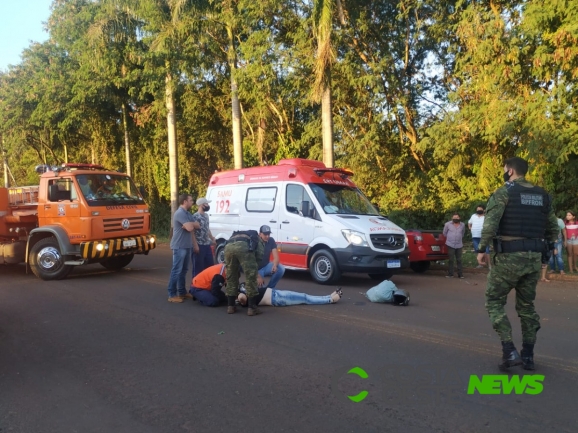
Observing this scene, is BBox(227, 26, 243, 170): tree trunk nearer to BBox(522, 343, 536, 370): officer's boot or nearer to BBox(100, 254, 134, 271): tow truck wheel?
BBox(100, 254, 134, 271): tow truck wheel

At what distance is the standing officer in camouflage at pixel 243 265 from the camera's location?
25.1 ft

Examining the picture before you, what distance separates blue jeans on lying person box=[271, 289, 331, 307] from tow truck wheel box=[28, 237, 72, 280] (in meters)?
5.76

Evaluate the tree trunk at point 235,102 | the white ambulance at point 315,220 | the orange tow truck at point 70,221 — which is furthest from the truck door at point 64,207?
the tree trunk at point 235,102

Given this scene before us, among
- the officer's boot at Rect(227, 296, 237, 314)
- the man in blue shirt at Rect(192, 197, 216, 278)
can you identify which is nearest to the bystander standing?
the man in blue shirt at Rect(192, 197, 216, 278)

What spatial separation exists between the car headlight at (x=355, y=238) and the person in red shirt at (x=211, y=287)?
2.89 m

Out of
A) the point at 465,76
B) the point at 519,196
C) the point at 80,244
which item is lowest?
the point at 80,244

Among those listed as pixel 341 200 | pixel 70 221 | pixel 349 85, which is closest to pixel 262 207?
pixel 341 200

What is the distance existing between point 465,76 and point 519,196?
1254 centimetres

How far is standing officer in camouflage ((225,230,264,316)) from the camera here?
301 inches

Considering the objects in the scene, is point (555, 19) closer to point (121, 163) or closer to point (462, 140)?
point (462, 140)

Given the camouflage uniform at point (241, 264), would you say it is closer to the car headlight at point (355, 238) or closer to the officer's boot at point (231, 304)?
the officer's boot at point (231, 304)

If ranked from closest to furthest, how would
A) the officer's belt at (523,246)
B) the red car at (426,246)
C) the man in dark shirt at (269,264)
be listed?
the officer's belt at (523,246) → the man in dark shirt at (269,264) → the red car at (426,246)

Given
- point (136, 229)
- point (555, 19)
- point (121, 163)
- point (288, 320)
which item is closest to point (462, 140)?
point (555, 19)

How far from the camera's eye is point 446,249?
42.2ft
